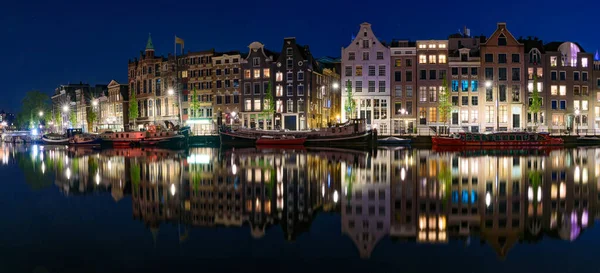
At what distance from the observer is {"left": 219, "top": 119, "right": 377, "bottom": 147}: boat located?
2692 inches

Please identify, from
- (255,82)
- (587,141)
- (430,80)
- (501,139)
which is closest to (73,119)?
(255,82)

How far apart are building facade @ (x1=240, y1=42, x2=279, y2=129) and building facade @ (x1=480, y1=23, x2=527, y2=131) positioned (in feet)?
108

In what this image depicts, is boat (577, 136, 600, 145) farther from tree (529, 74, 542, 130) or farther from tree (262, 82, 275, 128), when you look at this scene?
tree (262, 82, 275, 128)

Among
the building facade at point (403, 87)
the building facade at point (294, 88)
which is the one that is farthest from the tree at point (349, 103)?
the building facade at point (403, 87)

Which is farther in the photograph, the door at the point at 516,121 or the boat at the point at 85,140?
the boat at the point at 85,140

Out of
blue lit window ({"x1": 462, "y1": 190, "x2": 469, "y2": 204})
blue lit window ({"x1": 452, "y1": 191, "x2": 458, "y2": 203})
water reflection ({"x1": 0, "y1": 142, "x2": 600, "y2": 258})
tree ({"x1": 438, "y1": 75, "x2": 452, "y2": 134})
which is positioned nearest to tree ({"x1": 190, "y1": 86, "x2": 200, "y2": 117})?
tree ({"x1": 438, "y1": 75, "x2": 452, "y2": 134})

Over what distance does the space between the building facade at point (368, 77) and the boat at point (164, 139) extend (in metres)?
25.4

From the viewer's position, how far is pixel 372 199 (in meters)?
20.0

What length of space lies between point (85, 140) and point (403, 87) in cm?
4937

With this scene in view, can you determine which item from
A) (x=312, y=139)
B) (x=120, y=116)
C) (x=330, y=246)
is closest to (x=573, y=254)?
(x=330, y=246)

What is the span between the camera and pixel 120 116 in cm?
→ 11488

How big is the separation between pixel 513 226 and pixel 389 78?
69.6 m

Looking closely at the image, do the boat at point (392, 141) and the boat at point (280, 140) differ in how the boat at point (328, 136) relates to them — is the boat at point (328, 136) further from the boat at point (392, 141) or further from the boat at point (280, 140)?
the boat at point (392, 141)

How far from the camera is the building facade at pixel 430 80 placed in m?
81.9
